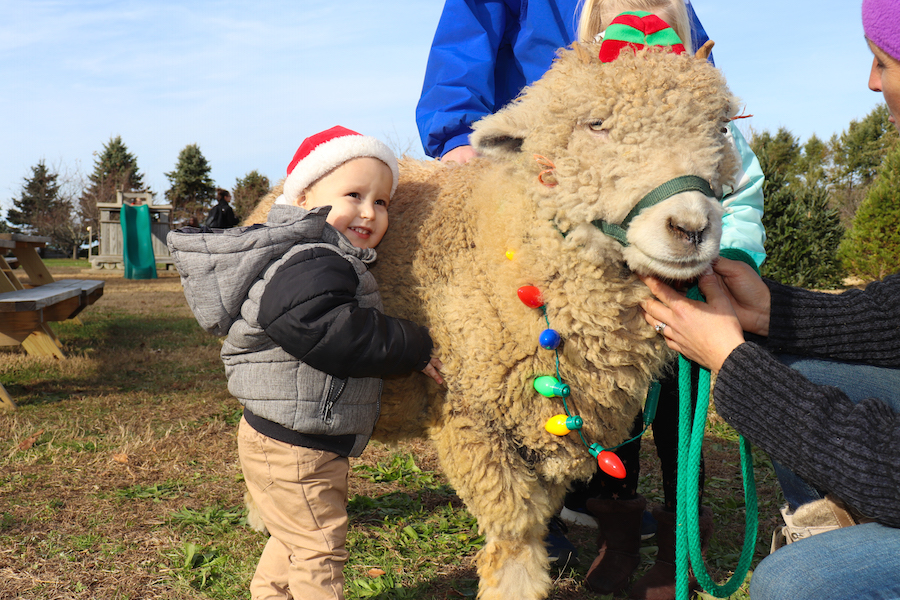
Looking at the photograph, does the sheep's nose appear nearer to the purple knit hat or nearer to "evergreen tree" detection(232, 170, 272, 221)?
the purple knit hat

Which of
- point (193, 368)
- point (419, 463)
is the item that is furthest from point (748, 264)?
point (193, 368)

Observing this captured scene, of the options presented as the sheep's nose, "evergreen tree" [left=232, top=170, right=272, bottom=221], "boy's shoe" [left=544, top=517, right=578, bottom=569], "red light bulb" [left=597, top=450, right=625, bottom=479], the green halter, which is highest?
"evergreen tree" [left=232, top=170, right=272, bottom=221]

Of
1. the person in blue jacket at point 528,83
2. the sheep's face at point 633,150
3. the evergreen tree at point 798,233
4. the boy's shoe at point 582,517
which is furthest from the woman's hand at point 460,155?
the evergreen tree at point 798,233

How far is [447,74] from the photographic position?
2795mm

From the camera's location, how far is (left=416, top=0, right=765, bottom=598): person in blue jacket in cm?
260

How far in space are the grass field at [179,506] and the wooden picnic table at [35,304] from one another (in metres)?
0.58

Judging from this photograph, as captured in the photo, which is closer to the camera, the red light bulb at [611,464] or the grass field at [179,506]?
the red light bulb at [611,464]

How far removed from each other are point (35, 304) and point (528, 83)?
4482mm

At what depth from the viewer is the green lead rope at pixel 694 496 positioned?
185 centimetres

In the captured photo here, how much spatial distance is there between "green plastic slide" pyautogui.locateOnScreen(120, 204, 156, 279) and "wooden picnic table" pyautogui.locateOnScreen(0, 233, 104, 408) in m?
12.6

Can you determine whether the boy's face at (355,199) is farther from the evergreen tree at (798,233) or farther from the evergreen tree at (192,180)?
the evergreen tree at (192,180)

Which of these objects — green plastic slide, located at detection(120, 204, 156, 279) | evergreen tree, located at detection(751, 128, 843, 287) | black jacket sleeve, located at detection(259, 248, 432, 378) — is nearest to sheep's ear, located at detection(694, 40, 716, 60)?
black jacket sleeve, located at detection(259, 248, 432, 378)

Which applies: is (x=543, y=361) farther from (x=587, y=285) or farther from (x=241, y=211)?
(x=241, y=211)

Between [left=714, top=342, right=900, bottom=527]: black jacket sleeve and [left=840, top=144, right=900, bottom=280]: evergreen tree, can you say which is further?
[left=840, top=144, right=900, bottom=280]: evergreen tree
